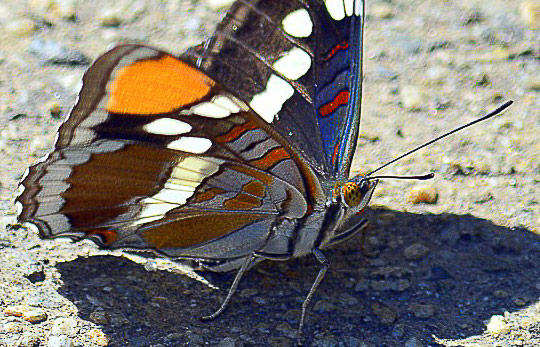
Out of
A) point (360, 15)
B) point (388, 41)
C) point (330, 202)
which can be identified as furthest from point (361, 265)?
point (388, 41)

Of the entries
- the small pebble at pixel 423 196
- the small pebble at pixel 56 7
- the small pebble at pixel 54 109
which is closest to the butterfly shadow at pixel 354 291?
the small pebble at pixel 423 196

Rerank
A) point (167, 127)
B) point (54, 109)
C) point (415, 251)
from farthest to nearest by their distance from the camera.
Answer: point (54, 109)
point (415, 251)
point (167, 127)

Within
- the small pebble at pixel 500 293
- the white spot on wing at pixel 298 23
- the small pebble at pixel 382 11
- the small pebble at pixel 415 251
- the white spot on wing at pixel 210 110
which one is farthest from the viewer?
the small pebble at pixel 382 11

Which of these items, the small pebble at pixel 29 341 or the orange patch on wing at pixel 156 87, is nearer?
the orange patch on wing at pixel 156 87

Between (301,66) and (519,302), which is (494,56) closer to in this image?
(301,66)

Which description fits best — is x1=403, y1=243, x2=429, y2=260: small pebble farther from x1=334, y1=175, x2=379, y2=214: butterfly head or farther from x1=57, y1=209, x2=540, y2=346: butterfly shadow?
x1=334, y1=175, x2=379, y2=214: butterfly head

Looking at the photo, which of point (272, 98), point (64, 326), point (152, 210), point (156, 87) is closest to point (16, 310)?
point (64, 326)

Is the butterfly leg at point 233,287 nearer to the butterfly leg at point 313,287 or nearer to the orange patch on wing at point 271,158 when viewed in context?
the butterfly leg at point 313,287
